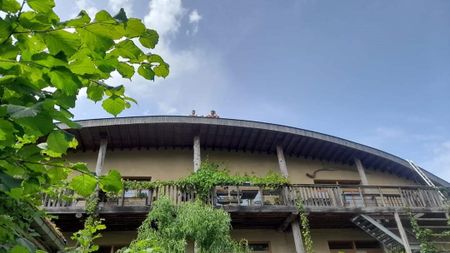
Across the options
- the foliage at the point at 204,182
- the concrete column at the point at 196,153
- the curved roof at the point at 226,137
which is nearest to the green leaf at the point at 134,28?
the foliage at the point at 204,182

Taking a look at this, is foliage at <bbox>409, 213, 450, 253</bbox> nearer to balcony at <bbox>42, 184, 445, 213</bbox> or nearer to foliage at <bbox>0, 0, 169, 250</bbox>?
balcony at <bbox>42, 184, 445, 213</bbox>

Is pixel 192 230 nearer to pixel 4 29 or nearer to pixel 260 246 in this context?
pixel 260 246

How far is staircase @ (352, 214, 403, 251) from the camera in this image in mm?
11672

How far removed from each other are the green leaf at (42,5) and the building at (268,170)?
10.5 meters

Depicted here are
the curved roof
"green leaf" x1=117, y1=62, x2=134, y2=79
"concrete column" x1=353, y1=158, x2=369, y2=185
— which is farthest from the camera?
"concrete column" x1=353, y1=158, x2=369, y2=185

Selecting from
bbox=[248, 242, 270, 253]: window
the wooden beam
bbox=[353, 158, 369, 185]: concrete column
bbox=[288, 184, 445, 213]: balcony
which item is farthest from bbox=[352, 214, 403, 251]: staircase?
bbox=[248, 242, 270, 253]: window

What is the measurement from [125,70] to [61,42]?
32cm

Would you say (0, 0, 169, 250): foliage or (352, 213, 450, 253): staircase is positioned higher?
(352, 213, 450, 253): staircase

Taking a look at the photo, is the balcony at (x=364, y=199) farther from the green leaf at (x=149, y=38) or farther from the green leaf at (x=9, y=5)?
the green leaf at (x=9, y=5)

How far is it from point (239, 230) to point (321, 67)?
7.44 m

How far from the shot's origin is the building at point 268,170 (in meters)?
11.9

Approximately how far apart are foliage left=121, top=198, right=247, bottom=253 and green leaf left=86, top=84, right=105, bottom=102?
849 cm

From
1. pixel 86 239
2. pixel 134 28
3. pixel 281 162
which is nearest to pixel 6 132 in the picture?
pixel 134 28

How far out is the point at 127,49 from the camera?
1.25 meters
